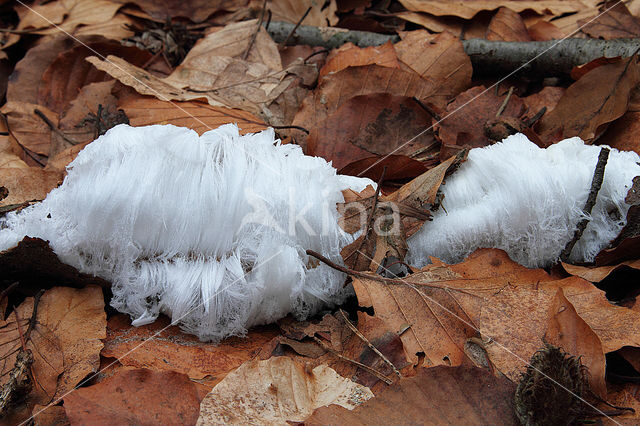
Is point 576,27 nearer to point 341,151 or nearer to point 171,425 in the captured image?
point 341,151

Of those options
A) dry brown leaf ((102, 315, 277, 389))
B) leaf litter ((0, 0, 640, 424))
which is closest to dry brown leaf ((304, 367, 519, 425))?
leaf litter ((0, 0, 640, 424))

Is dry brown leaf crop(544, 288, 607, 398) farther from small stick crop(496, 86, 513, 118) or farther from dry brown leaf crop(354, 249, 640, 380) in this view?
small stick crop(496, 86, 513, 118)

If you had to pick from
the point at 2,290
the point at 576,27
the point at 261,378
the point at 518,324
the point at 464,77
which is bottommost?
the point at 2,290

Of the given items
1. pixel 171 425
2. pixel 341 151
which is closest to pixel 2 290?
pixel 171 425

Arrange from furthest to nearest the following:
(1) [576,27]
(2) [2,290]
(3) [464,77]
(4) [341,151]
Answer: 1. (1) [576,27]
2. (3) [464,77]
3. (4) [341,151]
4. (2) [2,290]

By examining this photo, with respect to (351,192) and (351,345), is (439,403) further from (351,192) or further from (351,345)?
(351,192)

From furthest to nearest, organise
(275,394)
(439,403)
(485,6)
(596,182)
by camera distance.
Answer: (485,6), (596,182), (275,394), (439,403)

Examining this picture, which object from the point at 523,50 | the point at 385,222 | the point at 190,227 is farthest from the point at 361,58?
the point at 190,227
